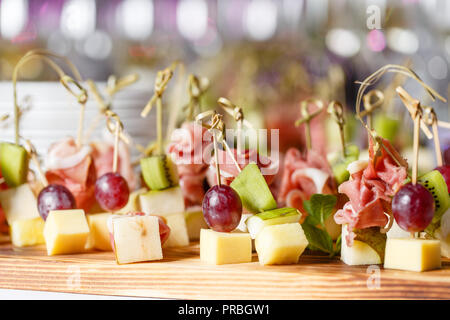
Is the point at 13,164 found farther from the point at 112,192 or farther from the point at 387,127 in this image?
the point at 387,127

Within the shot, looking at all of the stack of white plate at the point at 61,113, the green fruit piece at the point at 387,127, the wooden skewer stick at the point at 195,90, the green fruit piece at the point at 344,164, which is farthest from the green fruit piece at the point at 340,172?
the green fruit piece at the point at 387,127

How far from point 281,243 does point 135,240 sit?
26 centimetres

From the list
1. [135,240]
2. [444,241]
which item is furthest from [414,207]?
[135,240]

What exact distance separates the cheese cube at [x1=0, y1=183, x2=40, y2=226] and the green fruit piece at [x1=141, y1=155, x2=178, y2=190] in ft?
0.81

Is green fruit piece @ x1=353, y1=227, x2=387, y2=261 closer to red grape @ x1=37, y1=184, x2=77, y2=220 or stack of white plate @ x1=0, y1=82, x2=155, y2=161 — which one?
red grape @ x1=37, y1=184, x2=77, y2=220

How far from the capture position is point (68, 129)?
64.2 inches

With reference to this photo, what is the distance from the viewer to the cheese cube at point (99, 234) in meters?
1.22

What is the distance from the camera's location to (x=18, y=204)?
1.32 metres

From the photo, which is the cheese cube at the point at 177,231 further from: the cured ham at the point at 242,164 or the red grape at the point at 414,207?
the red grape at the point at 414,207

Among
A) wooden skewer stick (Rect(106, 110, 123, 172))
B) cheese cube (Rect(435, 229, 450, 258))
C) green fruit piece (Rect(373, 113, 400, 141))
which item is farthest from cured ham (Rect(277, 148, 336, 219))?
green fruit piece (Rect(373, 113, 400, 141))
